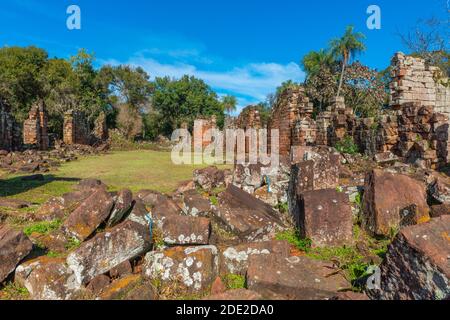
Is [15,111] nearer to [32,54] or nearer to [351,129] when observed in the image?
[32,54]

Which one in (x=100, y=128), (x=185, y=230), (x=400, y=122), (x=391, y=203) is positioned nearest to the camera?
(x=185, y=230)

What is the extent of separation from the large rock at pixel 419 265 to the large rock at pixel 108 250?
2.50 metres

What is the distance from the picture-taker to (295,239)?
4.34 meters

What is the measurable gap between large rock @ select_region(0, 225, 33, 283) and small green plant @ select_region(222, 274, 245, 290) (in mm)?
2174

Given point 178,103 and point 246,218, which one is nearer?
point 246,218

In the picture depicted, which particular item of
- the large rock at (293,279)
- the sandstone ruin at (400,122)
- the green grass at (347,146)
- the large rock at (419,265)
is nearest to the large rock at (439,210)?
the large rock at (419,265)

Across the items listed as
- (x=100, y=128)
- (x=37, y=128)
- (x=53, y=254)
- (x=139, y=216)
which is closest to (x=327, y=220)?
(x=139, y=216)

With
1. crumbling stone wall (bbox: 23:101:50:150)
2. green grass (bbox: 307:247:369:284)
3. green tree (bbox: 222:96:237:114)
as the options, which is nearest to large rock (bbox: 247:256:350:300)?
green grass (bbox: 307:247:369:284)

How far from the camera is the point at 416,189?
450cm

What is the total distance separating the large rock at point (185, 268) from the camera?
10.4 ft

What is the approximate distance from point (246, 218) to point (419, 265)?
2234 millimetres

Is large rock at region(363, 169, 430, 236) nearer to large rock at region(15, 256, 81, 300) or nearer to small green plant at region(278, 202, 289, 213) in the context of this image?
small green plant at region(278, 202, 289, 213)

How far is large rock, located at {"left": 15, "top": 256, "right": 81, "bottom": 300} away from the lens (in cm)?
302

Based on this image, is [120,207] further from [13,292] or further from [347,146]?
[347,146]
